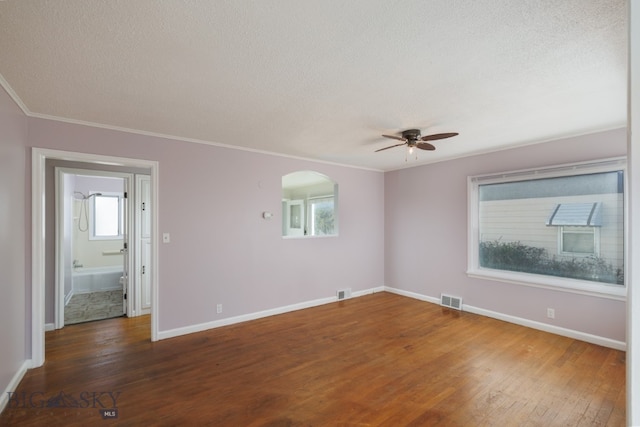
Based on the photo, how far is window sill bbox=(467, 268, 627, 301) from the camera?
10.9 feet

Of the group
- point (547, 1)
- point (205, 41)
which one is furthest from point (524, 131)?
point (205, 41)

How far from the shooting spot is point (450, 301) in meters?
4.88

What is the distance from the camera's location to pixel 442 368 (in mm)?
2887

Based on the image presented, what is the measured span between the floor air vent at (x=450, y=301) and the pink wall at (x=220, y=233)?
5.57 feet

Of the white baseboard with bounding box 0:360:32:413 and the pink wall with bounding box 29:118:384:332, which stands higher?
the pink wall with bounding box 29:118:384:332

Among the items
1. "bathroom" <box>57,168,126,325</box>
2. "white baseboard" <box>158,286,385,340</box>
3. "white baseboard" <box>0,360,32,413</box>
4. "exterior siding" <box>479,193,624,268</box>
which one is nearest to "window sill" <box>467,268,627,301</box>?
"exterior siding" <box>479,193,624,268</box>

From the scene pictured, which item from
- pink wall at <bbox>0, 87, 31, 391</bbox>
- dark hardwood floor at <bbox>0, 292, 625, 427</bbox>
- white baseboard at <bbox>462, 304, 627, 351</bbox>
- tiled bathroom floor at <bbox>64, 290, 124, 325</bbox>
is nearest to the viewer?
dark hardwood floor at <bbox>0, 292, 625, 427</bbox>

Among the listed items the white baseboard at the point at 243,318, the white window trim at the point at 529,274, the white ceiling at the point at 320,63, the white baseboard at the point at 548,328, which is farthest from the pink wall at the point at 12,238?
the white baseboard at the point at 548,328

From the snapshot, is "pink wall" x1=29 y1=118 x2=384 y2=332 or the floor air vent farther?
the floor air vent

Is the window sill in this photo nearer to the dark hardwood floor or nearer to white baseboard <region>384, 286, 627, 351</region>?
white baseboard <region>384, 286, 627, 351</region>

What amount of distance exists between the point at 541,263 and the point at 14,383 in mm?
5918

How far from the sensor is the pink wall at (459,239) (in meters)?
3.46

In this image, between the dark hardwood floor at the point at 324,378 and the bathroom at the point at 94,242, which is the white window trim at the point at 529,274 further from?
the bathroom at the point at 94,242

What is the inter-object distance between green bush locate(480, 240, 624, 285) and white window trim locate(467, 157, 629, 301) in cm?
6
